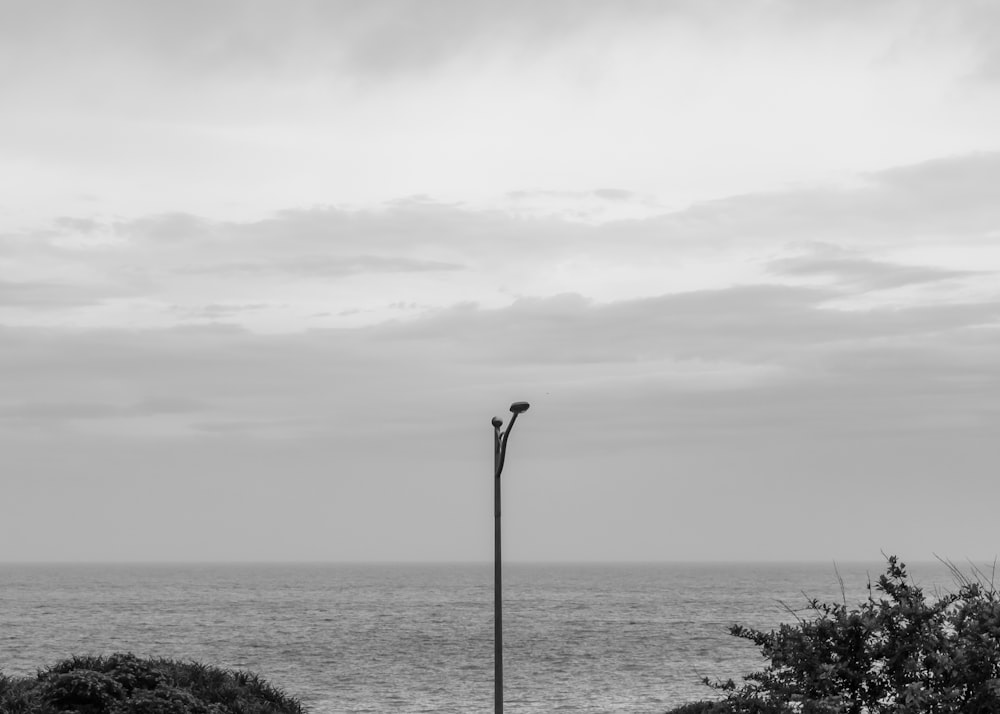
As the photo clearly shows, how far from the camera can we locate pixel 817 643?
16.4 metres

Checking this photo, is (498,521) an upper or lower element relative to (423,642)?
upper

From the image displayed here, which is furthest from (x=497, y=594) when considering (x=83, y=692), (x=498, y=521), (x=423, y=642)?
(x=423, y=642)

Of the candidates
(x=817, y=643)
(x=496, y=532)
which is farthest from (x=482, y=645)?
(x=817, y=643)

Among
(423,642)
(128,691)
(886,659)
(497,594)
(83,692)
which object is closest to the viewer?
(886,659)

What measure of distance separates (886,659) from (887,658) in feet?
0.07

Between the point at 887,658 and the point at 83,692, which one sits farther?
the point at 83,692

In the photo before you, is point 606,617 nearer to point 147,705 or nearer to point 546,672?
point 546,672

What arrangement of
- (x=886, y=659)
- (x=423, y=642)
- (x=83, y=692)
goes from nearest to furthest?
(x=886, y=659) < (x=83, y=692) < (x=423, y=642)

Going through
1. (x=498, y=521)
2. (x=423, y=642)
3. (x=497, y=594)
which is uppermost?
(x=498, y=521)

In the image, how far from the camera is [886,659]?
53.0 ft

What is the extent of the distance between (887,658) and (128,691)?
46.3 ft

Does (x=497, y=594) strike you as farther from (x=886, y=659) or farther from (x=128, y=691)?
(x=886, y=659)

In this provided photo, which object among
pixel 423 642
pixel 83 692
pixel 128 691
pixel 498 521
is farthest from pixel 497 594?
pixel 423 642

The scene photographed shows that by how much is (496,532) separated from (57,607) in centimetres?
11450
